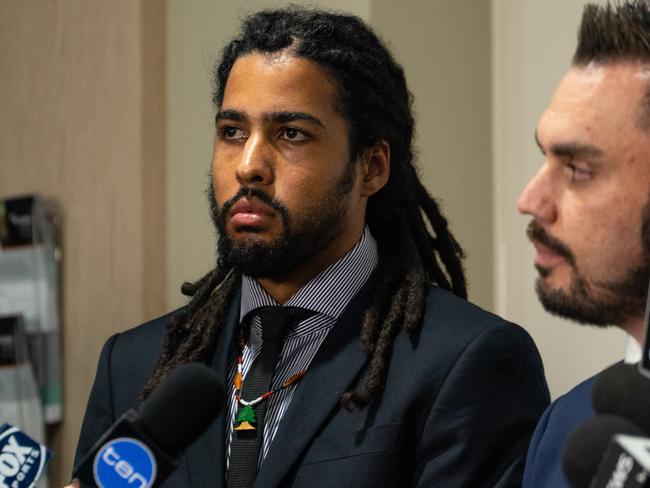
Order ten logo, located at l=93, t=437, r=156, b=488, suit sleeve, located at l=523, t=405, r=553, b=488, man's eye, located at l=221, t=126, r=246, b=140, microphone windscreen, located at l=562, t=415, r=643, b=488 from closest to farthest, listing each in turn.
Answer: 1. microphone windscreen, located at l=562, t=415, r=643, b=488
2. ten logo, located at l=93, t=437, r=156, b=488
3. suit sleeve, located at l=523, t=405, r=553, b=488
4. man's eye, located at l=221, t=126, r=246, b=140

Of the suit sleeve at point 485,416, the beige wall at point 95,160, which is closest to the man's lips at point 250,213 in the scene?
the suit sleeve at point 485,416

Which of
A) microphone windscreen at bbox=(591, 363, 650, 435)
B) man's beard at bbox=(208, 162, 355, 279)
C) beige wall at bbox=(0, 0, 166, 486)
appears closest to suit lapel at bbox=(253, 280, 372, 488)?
man's beard at bbox=(208, 162, 355, 279)

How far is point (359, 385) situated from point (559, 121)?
49 cm

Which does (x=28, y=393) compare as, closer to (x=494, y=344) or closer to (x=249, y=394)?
(x=249, y=394)

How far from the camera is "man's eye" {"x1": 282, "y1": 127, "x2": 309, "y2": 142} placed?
1.58 m

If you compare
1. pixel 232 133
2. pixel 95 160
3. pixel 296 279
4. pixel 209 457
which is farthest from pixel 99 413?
pixel 95 160

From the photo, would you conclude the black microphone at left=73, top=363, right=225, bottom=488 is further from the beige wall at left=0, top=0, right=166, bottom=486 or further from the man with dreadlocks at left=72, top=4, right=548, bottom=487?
the beige wall at left=0, top=0, right=166, bottom=486

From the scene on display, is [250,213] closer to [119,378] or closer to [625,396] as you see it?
[119,378]

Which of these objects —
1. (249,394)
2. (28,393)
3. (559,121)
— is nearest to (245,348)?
(249,394)

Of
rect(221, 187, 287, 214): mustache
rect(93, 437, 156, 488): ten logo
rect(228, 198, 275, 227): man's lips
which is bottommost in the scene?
rect(93, 437, 156, 488): ten logo

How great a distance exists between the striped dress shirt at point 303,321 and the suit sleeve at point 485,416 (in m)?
0.21

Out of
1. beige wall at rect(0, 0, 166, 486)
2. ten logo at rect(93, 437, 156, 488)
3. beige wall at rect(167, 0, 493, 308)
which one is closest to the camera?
ten logo at rect(93, 437, 156, 488)

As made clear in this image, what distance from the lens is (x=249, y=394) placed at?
1.52 metres

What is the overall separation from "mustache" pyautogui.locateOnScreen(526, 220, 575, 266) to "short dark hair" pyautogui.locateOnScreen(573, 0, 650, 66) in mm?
197
